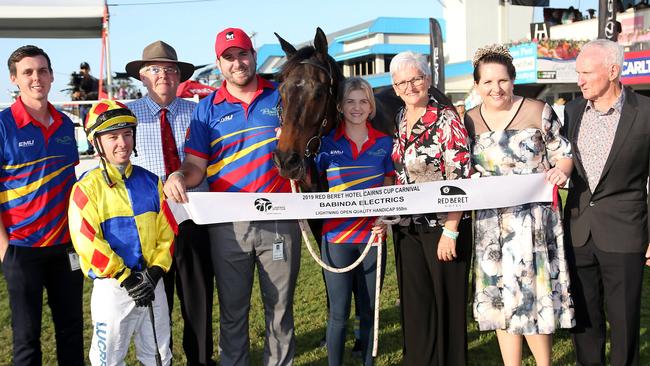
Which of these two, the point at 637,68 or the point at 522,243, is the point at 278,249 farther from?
the point at 637,68

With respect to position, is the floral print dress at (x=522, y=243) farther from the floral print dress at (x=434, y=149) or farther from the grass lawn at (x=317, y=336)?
the grass lawn at (x=317, y=336)

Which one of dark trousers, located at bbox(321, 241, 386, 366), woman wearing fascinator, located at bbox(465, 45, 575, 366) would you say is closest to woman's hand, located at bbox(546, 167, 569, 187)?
woman wearing fascinator, located at bbox(465, 45, 575, 366)

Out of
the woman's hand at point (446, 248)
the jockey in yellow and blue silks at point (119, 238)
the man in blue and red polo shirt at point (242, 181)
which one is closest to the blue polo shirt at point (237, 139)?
the man in blue and red polo shirt at point (242, 181)

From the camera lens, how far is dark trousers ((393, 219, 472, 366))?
320 cm

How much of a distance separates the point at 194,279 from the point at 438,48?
1235cm

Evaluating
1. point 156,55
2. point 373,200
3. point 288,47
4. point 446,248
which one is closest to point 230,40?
point 288,47

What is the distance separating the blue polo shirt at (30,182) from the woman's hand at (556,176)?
2844 millimetres

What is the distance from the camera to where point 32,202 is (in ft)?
10.6

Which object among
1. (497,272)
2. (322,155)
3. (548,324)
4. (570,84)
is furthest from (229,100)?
(570,84)

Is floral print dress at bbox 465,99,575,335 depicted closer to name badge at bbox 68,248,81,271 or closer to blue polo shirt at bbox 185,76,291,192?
blue polo shirt at bbox 185,76,291,192

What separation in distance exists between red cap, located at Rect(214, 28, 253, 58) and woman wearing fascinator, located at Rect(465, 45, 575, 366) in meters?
1.33

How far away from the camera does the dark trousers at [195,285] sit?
370cm

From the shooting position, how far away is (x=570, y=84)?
22.2 m

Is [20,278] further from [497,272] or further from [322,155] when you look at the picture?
[497,272]
